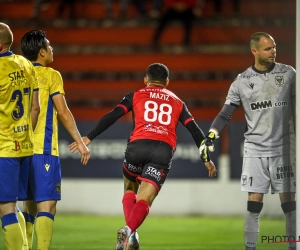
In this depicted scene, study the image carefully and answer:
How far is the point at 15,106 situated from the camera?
5715 millimetres

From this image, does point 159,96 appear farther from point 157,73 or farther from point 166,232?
point 166,232

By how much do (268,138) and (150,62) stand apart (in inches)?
334

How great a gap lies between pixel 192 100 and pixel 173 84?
1.49 meters

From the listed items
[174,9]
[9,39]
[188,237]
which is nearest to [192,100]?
[174,9]

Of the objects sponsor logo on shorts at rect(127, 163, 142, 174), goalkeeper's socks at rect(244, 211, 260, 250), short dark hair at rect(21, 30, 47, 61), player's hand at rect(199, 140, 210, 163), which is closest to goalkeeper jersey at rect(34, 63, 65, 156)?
short dark hair at rect(21, 30, 47, 61)

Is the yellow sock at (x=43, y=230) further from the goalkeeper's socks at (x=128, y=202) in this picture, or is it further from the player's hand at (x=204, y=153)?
the player's hand at (x=204, y=153)

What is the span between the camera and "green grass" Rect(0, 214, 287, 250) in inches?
324

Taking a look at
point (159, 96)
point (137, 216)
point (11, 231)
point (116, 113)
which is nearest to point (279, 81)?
point (159, 96)

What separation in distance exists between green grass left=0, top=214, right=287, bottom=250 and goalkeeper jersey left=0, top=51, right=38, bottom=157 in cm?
256

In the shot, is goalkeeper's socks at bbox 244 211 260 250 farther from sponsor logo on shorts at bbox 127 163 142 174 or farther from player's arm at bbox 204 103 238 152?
sponsor logo on shorts at bbox 127 163 142 174

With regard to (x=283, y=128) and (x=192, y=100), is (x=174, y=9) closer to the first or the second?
(x=192, y=100)

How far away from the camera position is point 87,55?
1549cm

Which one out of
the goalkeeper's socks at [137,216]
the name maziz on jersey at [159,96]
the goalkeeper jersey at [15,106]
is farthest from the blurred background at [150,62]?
the goalkeeper jersey at [15,106]

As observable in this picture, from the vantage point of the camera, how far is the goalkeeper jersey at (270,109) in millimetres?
6746
